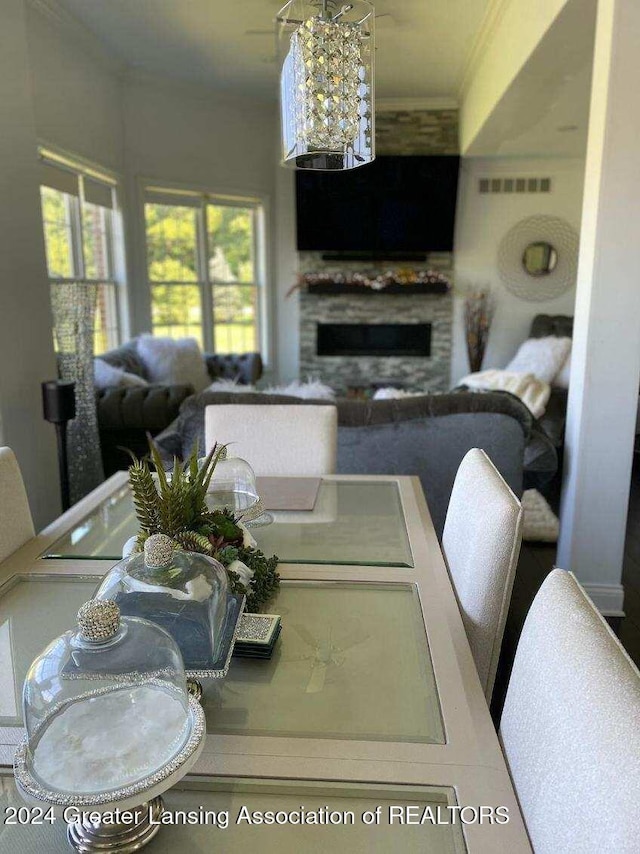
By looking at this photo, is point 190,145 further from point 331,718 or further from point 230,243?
point 331,718

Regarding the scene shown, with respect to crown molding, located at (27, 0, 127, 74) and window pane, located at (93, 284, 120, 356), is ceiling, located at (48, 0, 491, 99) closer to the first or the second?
crown molding, located at (27, 0, 127, 74)

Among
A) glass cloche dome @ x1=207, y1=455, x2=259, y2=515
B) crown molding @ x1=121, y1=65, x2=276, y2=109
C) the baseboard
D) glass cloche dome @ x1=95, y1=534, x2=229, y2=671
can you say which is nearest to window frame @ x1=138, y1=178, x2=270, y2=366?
crown molding @ x1=121, y1=65, x2=276, y2=109

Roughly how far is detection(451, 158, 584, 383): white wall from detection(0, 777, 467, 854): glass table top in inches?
252

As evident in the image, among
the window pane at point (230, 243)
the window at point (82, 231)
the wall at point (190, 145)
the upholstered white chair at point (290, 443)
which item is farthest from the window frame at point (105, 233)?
the upholstered white chair at point (290, 443)

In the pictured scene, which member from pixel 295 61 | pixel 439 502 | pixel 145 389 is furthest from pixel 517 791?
pixel 145 389

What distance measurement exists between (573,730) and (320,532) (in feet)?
3.33

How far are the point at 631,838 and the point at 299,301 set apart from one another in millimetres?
6607

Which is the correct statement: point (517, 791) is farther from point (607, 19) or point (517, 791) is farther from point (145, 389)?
point (145, 389)

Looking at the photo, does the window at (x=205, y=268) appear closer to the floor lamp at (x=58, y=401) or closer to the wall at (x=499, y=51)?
the wall at (x=499, y=51)

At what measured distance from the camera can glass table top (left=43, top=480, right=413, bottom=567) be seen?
1.54 metres

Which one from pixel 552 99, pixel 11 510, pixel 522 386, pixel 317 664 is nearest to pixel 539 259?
pixel 552 99

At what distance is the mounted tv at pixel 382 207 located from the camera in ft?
21.2

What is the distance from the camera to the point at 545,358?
5516 millimetres

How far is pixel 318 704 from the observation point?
3.23 feet
